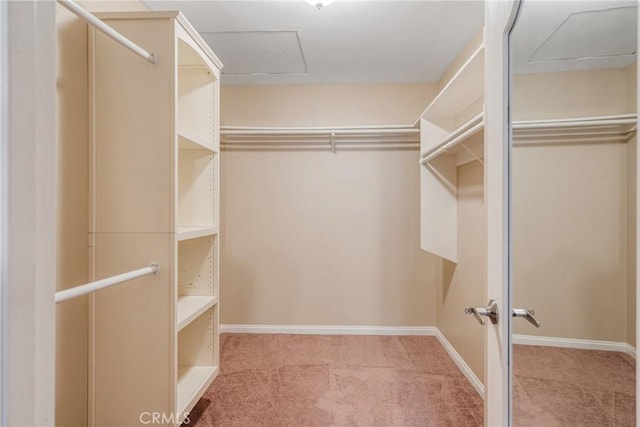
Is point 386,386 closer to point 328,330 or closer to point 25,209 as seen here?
point 328,330

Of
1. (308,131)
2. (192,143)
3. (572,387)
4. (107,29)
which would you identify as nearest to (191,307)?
(192,143)

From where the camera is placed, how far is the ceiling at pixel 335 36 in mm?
2020

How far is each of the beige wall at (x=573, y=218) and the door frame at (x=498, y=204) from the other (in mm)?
31

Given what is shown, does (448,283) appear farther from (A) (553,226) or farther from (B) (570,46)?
(B) (570,46)

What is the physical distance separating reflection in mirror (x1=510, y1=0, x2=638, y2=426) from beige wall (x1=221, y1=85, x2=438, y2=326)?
7.36 ft

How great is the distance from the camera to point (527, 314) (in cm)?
89

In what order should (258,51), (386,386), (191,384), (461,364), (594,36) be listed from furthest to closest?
(258,51) < (461,364) < (386,386) < (191,384) < (594,36)

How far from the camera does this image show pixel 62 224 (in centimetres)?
134

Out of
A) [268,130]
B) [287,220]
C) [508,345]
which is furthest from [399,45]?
[508,345]

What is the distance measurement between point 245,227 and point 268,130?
0.94 m

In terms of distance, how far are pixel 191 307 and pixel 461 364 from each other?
195 cm

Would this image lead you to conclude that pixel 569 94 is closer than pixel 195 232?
Yes

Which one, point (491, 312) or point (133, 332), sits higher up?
point (491, 312)

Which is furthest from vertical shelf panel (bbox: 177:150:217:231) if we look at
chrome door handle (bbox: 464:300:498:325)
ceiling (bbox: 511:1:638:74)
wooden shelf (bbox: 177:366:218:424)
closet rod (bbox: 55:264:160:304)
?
ceiling (bbox: 511:1:638:74)
